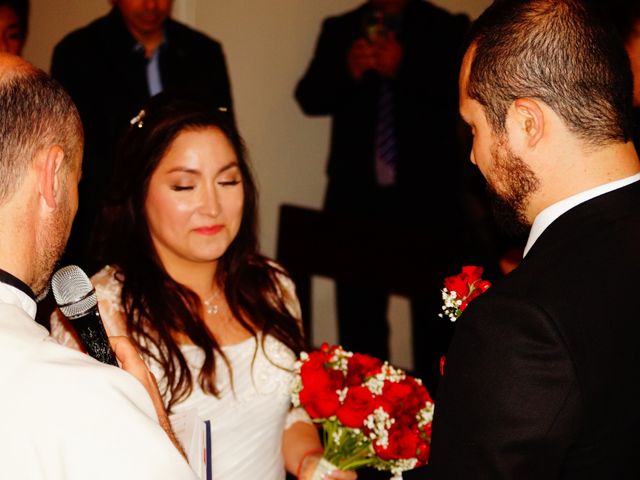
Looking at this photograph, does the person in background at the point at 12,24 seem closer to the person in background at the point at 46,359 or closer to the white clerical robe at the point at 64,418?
the person in background at the point at 46,359

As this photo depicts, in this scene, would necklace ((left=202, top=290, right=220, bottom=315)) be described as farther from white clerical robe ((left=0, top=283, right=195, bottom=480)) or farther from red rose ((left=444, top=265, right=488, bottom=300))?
white clerical robe ((left=0, top=283, right=195, bottom=480))

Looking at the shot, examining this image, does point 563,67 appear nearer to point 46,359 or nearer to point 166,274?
point 46,359

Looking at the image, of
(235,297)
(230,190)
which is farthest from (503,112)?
(235,297)

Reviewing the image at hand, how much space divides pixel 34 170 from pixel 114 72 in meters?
2.79

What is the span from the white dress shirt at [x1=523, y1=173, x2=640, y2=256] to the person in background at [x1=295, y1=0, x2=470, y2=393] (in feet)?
9.19

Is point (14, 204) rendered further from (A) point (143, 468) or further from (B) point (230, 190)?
(B) point (230, 190)

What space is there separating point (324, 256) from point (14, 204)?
3.44 metres

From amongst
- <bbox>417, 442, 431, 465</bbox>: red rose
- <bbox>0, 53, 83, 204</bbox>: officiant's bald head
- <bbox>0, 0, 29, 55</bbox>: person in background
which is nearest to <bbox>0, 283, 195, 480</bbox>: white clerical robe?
<bbox>0, 53, 83, 204</bbox>: officiant's bald head

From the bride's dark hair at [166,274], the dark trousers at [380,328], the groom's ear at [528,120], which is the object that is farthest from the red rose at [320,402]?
the dark trousers at [380,328]

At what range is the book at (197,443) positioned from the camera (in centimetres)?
172

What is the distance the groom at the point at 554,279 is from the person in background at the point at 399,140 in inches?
110

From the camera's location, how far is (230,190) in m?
2.34

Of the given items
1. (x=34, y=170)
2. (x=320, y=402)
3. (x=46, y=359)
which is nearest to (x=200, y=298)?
(x=320, y=402)

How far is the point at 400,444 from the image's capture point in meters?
1.92
